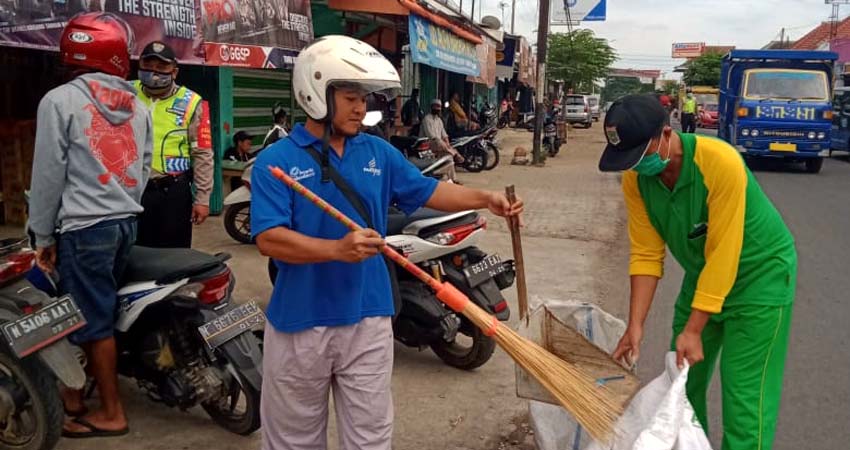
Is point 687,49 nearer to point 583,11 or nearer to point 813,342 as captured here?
point 583,11

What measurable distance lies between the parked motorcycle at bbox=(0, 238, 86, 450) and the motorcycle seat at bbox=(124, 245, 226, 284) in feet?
1.20

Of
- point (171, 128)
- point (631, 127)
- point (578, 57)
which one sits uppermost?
point (578, 57)

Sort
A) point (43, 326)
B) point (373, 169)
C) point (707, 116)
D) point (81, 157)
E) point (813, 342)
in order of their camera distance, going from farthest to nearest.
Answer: point (707, 116) → point (813, 342) → point (81, 157) → point (43, 326) → point (373, 169)

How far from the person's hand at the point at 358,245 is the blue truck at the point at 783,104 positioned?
14983 mm

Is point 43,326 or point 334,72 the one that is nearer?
point 334,72

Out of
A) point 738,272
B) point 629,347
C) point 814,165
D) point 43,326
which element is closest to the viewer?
point 738,272

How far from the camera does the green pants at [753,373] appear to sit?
260 cm

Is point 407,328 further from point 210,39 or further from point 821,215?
point 821,215

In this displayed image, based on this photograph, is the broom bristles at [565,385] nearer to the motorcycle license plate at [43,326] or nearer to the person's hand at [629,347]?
the person's hand at [629,347]

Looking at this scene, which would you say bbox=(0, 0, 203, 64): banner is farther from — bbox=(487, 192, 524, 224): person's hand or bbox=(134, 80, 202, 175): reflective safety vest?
bbox=(487, 192, 524, 224): person's hand

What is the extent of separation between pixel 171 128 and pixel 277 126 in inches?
130

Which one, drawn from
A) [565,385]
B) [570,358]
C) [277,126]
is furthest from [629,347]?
[277,126]

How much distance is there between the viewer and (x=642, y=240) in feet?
9.84

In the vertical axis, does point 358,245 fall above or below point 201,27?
below
